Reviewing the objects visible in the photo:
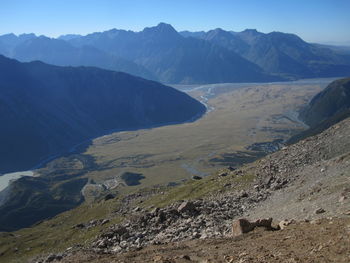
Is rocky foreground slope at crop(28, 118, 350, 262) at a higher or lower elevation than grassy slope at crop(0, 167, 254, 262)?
higher

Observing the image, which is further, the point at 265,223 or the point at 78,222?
the point at 78,222

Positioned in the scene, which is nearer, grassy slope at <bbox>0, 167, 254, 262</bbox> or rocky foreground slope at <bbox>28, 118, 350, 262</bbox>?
rocky foreground slope at <bbox>28, 118, 350, 262</bbox>

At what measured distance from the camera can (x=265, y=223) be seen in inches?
1091

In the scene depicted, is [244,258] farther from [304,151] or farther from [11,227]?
[11,227]

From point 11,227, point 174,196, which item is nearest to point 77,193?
point 11,227

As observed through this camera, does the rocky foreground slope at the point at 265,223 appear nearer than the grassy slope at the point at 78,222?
Yes

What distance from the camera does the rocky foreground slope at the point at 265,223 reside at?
21.5 metres

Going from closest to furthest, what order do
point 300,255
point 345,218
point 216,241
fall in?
point 300,255
point 345,218
point 216,241

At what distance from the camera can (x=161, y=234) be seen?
34688 mm

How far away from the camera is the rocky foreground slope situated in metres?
21.5

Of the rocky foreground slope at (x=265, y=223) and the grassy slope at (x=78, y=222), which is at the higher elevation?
the rocky foreground slope at (x=265, y=223)

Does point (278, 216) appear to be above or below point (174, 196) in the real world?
above

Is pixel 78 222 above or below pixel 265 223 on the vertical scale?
below

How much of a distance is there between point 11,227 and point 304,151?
133 m
